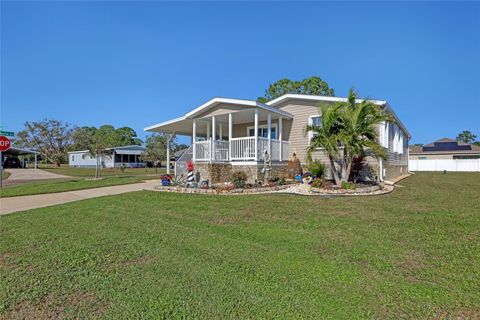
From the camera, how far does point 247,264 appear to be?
3.50 m

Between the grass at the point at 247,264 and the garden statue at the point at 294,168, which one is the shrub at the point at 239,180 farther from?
the grass at the point at 247,264

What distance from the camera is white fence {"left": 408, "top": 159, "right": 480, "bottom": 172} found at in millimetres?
30234

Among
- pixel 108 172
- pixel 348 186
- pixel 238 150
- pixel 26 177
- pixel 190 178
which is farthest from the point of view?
pixel 108 172

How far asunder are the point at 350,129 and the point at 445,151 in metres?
37.6

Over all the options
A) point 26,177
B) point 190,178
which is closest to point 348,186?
point 190,178

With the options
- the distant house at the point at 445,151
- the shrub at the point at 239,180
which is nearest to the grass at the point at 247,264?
the shrub at the point at 239,180

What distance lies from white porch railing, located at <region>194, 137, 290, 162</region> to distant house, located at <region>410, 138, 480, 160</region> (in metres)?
33.8

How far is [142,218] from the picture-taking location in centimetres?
614

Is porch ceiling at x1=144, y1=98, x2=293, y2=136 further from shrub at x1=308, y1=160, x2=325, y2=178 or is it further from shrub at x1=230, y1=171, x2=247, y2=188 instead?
shrub at x1=230, y1=171, x2=247, y2=188

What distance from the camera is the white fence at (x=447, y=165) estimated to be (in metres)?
30.2

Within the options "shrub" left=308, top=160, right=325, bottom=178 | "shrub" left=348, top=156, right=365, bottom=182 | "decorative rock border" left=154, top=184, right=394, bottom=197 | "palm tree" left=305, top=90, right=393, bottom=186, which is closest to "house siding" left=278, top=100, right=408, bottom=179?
"shrub" left=308, top=160, right=325, bottom=178

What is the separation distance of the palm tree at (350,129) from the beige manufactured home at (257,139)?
190 centimetres

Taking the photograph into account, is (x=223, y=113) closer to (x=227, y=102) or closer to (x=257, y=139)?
(x=227, y=102)

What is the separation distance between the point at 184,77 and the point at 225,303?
19872 millimetres
